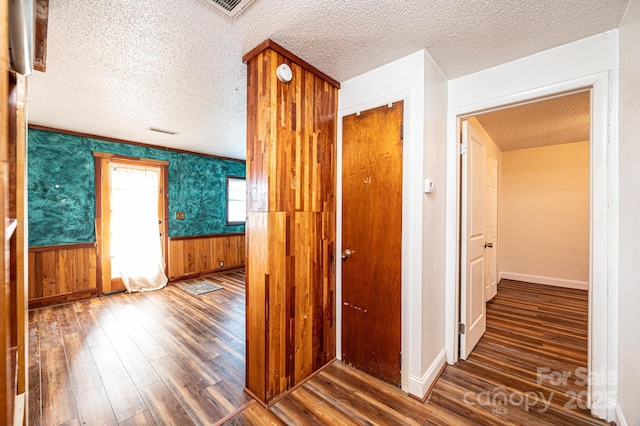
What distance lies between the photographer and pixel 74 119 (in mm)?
3330

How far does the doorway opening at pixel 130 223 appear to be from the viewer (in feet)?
13.5

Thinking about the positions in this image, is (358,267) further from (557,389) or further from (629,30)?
(629,30)

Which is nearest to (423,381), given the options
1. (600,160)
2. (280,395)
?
(280,395)

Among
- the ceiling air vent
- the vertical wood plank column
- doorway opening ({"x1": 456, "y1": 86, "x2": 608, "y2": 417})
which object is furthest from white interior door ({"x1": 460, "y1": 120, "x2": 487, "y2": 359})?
the ceiling air vent

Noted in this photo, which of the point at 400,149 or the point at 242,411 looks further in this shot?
the point at 400,149

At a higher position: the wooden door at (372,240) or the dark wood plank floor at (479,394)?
the wooden door at (372,240)

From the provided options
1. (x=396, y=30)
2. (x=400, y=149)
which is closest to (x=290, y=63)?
(x=396, y=30)

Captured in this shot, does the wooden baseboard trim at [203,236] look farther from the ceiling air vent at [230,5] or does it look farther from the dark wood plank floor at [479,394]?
the ceiling air vent at [230,5]

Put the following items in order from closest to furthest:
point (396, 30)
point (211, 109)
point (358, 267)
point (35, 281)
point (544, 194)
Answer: point (396, 30), point (358, 267), point (211, 109), point (35, 281), point (544, 194)

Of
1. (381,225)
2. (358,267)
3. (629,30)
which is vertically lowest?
(358,267)

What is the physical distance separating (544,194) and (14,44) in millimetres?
6398

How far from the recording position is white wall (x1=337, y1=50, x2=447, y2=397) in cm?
187

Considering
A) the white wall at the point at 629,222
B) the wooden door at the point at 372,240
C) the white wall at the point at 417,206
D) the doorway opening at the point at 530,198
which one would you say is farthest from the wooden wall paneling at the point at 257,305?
the white wall at the point at 629,222

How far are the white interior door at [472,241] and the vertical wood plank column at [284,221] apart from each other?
126 cm
